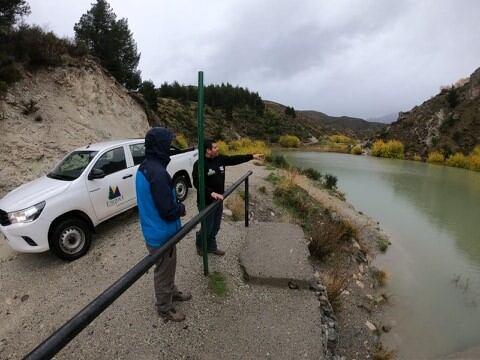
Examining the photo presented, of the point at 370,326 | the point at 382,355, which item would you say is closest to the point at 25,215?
the point at 382,355

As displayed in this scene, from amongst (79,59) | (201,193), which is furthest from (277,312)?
(79,59)

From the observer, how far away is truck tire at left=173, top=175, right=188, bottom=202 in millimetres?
7840

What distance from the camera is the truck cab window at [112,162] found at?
5.97m

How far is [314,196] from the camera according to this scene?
11.6m

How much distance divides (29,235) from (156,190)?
10.6 feet

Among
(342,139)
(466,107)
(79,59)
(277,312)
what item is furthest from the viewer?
(342,139)

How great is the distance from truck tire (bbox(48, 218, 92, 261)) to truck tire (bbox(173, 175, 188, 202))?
2.59 m

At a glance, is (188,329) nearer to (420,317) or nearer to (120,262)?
(120,262)

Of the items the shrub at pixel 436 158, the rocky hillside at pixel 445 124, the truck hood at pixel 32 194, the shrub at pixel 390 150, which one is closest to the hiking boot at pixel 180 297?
the truck hood at pixel 32 194

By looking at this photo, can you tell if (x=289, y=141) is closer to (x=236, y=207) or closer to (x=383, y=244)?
(x=383, y=244)

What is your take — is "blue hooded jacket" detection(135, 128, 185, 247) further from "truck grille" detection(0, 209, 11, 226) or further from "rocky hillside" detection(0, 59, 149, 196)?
"rocky hillside" detection(0, 59, 149, 196)

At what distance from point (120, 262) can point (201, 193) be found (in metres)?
2.23

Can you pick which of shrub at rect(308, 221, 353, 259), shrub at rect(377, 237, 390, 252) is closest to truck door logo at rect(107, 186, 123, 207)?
shrub at rect(308, 221, 353, 259)

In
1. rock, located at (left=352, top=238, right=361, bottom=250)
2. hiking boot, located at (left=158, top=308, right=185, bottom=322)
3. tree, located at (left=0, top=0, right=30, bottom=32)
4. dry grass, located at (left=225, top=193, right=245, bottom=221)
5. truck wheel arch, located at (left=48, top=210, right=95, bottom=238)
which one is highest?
tree, located at (left=0, top=0, right=30, bottom=32)
